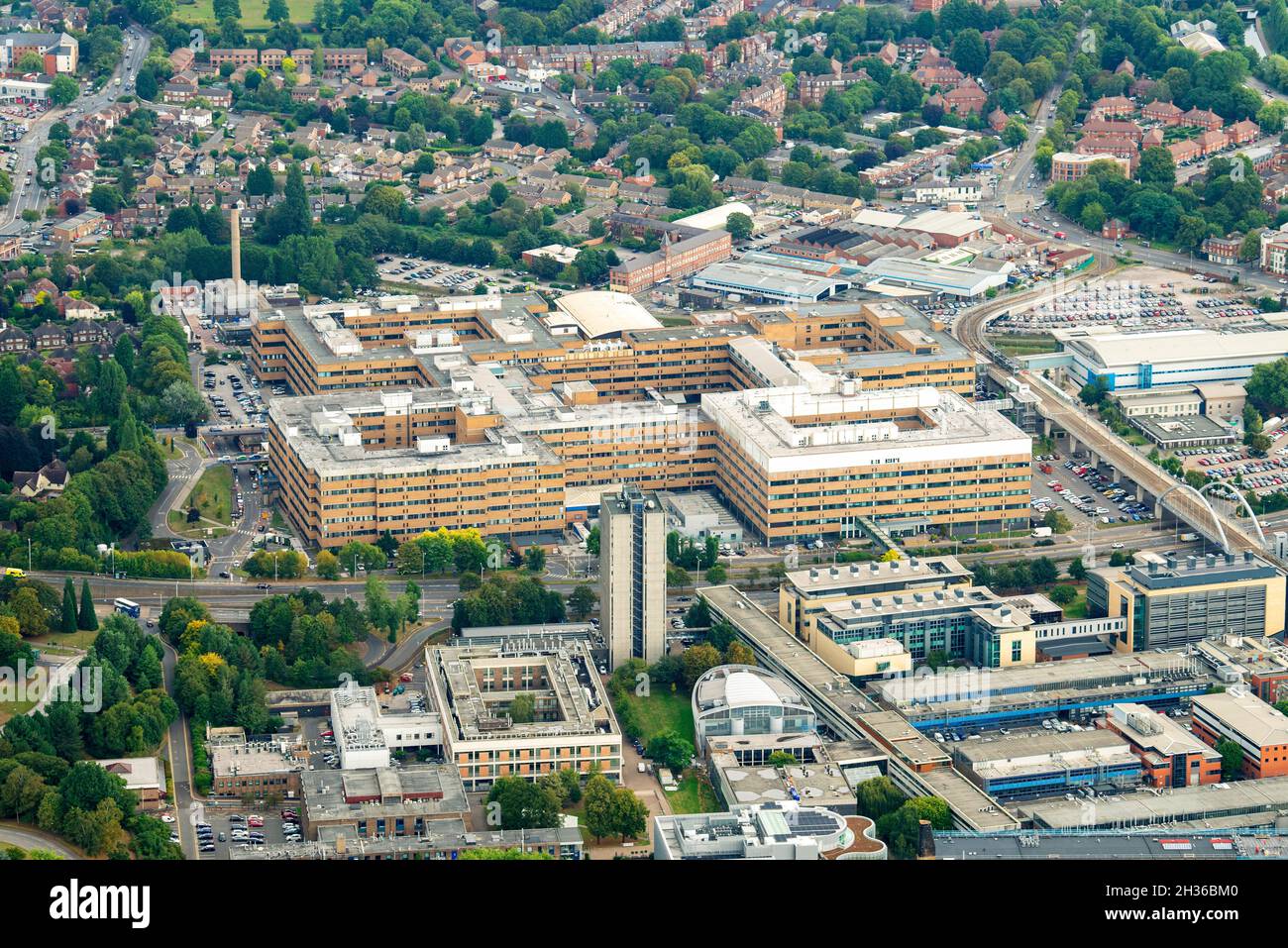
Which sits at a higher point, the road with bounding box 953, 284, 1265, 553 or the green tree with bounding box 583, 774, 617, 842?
the green tree with bounding box 583, 774, 617, 842

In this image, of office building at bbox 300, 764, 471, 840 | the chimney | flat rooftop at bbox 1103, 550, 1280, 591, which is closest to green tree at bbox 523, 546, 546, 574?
office building at bbox 300, 764, 471, 840

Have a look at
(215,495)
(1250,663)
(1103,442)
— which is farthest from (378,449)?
(1250,663)

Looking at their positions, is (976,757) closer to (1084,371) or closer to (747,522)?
(747,522)

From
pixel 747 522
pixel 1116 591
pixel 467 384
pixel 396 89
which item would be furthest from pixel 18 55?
pixel 1116 591

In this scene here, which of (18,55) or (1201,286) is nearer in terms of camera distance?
(1201,286)

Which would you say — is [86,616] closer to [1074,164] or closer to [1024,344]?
[1024,344]

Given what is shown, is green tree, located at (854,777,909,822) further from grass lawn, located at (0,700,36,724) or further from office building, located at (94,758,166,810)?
grass lawn, located at (0,700,36,724)
